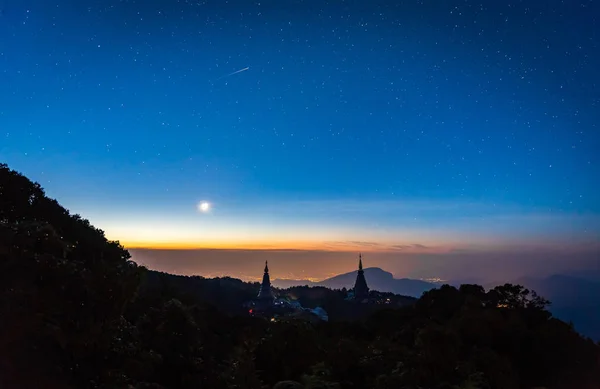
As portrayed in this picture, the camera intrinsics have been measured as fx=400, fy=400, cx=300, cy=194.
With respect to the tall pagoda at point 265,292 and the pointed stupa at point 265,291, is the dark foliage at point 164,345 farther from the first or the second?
the pointed stupa at point 265,291

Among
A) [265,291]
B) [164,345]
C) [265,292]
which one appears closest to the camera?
[164,345]

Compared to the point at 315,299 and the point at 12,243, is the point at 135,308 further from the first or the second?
the point at 315,299

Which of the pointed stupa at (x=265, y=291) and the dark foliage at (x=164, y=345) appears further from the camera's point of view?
the pointed stupa at (x=265, y=291)

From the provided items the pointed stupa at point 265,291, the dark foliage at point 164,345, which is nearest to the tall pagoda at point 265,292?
the pointed stupa at point 265,291

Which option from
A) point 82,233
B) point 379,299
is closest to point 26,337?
point 82,233

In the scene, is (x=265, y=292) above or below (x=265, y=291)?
below

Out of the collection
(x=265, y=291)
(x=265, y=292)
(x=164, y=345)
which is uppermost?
(x=164, y=345)

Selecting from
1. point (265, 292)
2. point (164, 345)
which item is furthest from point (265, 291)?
point (164, 345)

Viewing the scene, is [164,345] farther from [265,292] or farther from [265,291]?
[265,291]

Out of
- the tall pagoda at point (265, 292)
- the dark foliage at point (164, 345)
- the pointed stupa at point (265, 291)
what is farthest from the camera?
the pointed stupa at point (265, 291)
